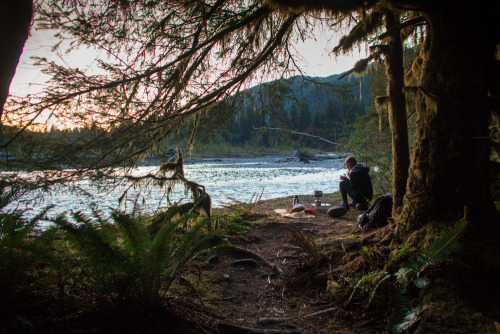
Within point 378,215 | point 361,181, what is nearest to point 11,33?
point 378,215

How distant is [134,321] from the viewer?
1744mm

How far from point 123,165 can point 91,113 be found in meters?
0.93

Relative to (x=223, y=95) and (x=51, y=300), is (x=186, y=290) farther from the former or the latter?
(x=223, y=95)

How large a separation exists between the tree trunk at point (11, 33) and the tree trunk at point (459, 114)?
11.8 feet

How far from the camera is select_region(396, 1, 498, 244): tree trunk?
274 centimetres

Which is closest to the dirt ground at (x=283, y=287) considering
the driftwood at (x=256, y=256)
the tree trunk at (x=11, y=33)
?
the driftwood at (x=256, y=256)

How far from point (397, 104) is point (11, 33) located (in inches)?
188

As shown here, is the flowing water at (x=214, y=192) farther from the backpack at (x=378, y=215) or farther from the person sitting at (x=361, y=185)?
the backpack at (x=378, y=215)

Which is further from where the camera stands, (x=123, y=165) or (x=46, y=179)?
(x=123, y=165)

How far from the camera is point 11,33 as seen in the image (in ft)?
7.36

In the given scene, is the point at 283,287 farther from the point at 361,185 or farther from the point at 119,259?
the point at 361,185

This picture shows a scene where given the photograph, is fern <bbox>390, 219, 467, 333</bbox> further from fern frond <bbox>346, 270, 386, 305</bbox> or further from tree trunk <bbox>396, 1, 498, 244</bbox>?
tree trunk <bbox>396, 1, 498, 244</bbox>

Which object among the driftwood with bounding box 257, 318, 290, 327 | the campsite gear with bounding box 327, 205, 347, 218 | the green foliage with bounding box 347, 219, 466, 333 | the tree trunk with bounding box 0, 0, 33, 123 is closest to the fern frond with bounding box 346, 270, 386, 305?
the green foliage with bounding box 347, 219, 466, 333

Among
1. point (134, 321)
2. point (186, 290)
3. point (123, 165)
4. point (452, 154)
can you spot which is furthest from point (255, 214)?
point (134, 321)
